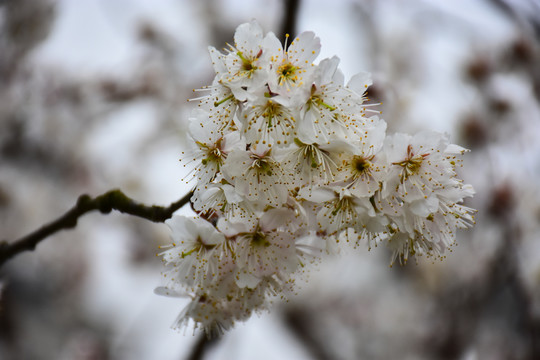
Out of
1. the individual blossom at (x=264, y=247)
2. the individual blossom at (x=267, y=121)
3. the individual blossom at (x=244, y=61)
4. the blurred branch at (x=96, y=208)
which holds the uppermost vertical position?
the individual blossom at (x=244, y=61)

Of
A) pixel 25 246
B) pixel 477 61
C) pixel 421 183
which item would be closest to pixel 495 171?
pixel 477 61

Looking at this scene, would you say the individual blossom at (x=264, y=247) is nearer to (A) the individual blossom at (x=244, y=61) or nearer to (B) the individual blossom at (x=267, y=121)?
(B) the individual blossom at (x=267, y=121)

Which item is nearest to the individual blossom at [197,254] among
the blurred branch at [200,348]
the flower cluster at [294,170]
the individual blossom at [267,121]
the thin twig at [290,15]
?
the flower cluster at [294,170]

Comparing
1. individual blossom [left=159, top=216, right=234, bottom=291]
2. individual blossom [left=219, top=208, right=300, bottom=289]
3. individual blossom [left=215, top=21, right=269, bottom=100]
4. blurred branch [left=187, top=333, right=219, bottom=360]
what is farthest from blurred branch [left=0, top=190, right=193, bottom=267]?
blurred branch [left=187, top=333, right=219, bottom=360]

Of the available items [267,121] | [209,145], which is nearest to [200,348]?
[209,145]

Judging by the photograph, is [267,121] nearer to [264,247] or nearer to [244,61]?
[244,61]

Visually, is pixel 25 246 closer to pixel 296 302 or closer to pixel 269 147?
pixel 269 147

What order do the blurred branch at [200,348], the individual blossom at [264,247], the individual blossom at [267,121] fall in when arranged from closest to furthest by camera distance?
the individual blossom at [267,121] → the individual blossom at [264,247] → the blurred branch at [200,348]
